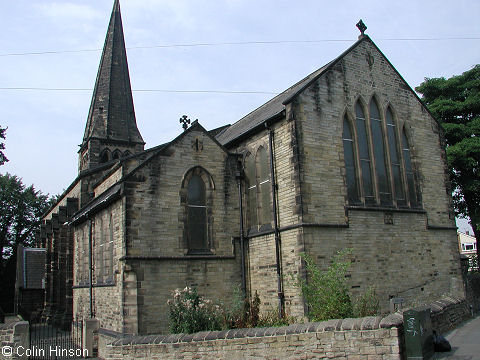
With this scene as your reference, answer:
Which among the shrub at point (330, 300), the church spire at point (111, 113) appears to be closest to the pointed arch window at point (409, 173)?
the shrub at point (330, 300)

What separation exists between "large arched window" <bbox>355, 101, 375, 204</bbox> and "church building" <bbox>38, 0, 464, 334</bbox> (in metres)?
0.06

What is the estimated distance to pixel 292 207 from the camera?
16500 mm

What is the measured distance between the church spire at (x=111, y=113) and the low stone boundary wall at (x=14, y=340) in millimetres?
24937

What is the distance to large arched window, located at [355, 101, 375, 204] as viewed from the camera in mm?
18094

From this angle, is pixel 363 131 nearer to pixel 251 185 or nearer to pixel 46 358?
pixel 251 185

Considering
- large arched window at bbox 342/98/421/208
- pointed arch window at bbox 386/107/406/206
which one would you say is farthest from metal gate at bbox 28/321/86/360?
pointed arch window at bbox 386/107/406/206

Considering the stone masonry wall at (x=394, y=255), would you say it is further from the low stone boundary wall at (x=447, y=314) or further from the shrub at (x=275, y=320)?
the shrub at (x=275, y=320)

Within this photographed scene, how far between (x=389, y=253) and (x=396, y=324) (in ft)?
29.7

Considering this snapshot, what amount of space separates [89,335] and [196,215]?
5.90 metres

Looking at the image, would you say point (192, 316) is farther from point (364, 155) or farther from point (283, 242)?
point (364, 155)

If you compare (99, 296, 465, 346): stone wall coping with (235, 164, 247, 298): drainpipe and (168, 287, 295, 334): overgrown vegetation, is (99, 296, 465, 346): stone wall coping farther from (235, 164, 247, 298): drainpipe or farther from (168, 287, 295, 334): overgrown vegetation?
(235, 164, 247, 298): drainpipe

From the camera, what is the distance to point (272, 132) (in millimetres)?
18234

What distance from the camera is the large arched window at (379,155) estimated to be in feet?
60.8

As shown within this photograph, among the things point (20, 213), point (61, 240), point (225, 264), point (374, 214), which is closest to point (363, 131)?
point (374, 214)
